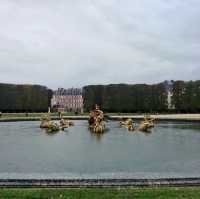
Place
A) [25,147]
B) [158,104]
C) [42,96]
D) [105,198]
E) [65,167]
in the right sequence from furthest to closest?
[42,96] → [158,104] → [25,147] → [65,167] → [105,198]

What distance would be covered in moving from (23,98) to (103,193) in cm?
5461

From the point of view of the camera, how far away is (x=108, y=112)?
59.7 m

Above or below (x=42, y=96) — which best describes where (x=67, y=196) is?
below

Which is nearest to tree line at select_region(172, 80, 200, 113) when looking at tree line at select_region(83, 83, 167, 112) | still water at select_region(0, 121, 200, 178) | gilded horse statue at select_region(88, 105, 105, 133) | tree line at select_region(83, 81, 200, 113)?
tree line at select_region(83, 81, 200, 113)

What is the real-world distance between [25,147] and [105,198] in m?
11.0

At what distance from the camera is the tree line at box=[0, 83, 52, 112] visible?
60594 millimetres

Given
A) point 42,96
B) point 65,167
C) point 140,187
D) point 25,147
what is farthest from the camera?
point 42,96

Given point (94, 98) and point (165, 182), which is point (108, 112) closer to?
point (94, 98)

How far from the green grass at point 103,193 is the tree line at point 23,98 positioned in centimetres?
5309

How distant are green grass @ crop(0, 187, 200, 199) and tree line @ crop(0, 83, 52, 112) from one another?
53.1 m

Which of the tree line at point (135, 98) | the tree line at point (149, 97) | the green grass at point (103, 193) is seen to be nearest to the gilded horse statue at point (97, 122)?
the green grass at point (103, 193)

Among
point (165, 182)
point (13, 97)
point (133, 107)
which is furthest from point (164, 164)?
point (13, 97)

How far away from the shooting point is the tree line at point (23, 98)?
60.6 metres

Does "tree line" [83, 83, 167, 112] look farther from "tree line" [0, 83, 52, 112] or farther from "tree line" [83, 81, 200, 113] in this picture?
"tree line" [0, 83, 52, 112]
